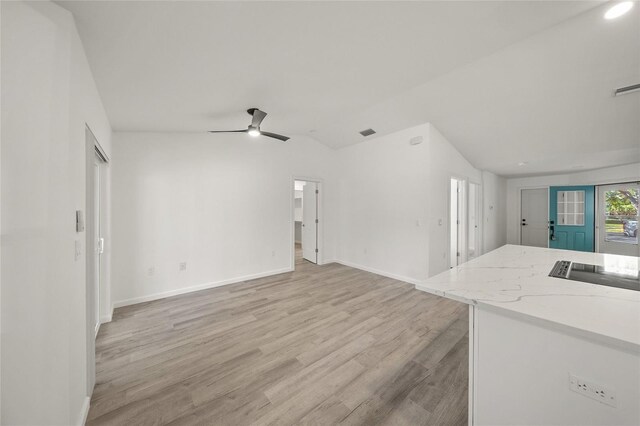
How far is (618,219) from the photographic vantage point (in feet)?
17.7

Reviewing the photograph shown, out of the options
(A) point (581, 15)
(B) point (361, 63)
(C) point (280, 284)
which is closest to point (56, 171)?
(B) point (361, 63)

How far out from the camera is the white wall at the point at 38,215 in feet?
3.21

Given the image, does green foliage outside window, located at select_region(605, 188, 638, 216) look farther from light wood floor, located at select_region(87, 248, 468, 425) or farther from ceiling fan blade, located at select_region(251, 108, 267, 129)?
ceiling fan blade, located at select_region(251, 108, 267, 129)

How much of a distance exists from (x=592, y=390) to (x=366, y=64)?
98.9 inches

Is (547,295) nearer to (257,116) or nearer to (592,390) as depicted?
(592,390)

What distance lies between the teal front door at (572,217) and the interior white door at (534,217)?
23 centimetres

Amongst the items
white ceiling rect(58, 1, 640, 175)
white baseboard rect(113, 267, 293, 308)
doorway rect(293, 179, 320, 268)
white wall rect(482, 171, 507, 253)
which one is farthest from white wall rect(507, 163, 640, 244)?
white baseboard rect(113, 267, 293, 308)

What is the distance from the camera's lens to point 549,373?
41.1 inches

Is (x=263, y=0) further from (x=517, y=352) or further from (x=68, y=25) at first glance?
(x=517, y=352)

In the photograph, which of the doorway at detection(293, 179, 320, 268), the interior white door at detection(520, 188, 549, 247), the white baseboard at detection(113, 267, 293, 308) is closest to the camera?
the white baseboard at detection(113, 267, 293, 308)

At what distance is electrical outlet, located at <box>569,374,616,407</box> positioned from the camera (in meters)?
0.91

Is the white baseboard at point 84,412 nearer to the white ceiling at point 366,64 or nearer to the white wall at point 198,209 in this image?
the white wall at point 198,209

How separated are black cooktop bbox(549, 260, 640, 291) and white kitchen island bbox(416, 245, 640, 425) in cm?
11

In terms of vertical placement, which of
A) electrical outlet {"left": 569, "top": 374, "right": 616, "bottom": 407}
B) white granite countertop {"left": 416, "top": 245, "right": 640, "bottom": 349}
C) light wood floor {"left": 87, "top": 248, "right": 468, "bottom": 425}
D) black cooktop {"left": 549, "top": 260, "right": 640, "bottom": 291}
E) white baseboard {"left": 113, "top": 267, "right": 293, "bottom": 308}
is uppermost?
black cooktop {"left": 549, "top": 260, "right": 640, "bottom": 291}
